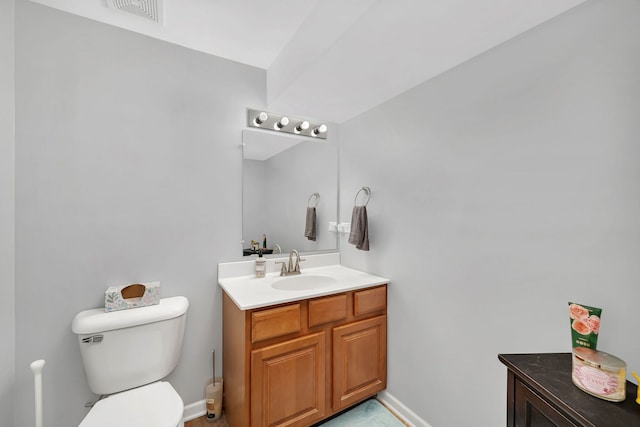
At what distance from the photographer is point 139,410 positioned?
4.01ft

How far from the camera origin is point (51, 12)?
1.46 metres

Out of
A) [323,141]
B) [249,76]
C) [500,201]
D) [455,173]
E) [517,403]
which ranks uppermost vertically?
[249,76]

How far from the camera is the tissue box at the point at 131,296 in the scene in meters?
1.50

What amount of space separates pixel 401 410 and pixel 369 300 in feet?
2.47

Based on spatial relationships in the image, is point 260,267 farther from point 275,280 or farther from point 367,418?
point 367,418

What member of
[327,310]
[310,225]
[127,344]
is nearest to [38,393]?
[127,344]

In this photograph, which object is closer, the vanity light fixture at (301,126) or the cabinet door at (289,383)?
the cabinet door at (289,383)

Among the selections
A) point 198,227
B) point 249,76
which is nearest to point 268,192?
point 198,227

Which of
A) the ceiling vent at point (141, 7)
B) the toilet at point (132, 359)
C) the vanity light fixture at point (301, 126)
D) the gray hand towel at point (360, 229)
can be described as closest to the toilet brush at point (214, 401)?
the toilet at point (132, 359)

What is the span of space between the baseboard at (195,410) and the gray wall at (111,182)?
4 cm

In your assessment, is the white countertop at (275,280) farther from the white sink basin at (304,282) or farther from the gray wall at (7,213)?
the gray wall at (7,213)

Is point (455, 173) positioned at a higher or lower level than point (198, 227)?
higher

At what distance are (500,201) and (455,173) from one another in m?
0.28

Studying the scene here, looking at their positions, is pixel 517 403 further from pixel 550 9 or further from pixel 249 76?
pixel 249 76
